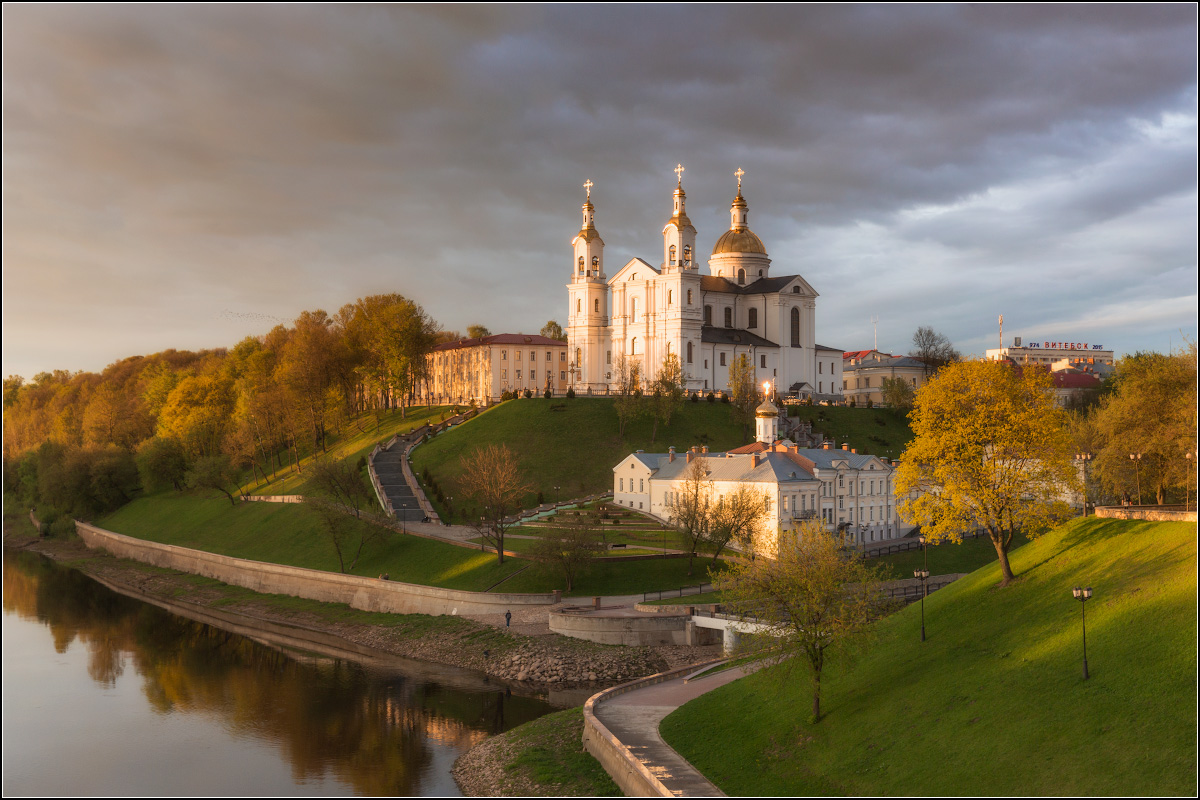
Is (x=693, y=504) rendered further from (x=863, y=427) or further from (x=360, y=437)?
(x=360, y=437)

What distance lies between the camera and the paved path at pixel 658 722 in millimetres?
26969

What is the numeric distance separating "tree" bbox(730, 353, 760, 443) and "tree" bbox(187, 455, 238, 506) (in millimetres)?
48135

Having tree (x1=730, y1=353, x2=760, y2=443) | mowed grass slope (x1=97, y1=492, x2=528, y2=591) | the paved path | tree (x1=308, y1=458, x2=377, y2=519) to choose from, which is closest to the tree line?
mowed grass slope (x1=97, y1=492, x2=528, y2=591)

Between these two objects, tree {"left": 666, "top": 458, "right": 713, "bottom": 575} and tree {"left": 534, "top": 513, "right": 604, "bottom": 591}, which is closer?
tree {"left": 534, "top": 513, "right": 604, "bottom": 591}

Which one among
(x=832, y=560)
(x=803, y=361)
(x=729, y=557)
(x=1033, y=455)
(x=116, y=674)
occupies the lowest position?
(x=116, y=674)

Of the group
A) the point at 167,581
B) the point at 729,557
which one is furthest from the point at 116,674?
the point at 729,557

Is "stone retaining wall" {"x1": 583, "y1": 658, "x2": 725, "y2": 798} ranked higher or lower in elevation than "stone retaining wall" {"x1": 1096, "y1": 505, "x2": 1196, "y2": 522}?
lower

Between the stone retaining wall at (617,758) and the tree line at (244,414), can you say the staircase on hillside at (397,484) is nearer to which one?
the tree line at (244,414)

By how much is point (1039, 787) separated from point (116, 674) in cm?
4535

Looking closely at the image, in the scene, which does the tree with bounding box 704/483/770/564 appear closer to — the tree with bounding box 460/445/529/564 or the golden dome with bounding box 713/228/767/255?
the tree with bounding box 460/445/529/564

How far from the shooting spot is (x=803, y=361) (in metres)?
118

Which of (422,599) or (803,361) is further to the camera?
(803,361)

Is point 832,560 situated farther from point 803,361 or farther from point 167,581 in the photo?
point 803,361

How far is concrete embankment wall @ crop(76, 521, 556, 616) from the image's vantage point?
179 feet
